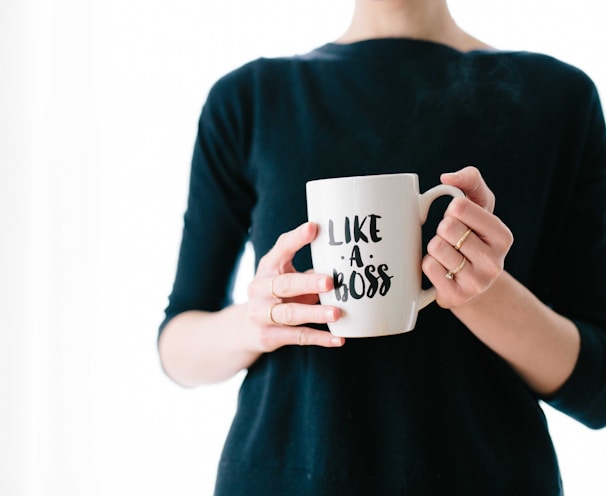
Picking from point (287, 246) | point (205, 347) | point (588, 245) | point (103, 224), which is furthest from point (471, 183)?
point (103, 224)

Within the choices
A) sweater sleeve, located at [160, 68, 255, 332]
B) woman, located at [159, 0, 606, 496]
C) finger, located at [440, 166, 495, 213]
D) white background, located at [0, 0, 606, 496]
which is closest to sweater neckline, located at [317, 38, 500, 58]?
woman, located at [159, 0, 606, 496]

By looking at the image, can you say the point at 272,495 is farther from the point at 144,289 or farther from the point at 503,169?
the point at 144,289

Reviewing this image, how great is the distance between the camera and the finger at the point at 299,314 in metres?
0.61

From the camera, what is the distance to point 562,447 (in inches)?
49.8

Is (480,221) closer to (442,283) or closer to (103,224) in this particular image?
(442,283)

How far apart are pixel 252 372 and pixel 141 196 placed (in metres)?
0.64

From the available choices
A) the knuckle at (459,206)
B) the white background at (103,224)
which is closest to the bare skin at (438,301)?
the knuckle at (459,206)

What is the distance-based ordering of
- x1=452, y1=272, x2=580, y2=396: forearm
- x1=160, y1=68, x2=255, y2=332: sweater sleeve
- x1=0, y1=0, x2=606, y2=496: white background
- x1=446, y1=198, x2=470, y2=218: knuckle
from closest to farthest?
1. x1=446, y1=198, x2=470, y2=218: knuckle
2. x1=452, y1=272, x2=580, y2=396: forearm
3. x1=160, y1=68, x2=255, y2=332: sweater sleeve
4. x1=0, y1=0, x2=606, y2=496: white background

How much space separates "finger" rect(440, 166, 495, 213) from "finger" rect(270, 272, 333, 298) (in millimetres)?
142

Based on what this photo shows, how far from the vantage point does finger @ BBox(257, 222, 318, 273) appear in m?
0.61

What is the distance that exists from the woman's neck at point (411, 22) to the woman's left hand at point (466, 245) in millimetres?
373

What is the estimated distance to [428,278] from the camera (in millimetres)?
697

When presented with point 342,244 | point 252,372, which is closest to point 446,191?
point 342,244

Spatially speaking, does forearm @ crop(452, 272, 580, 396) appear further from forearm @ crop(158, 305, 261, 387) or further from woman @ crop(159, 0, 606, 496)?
forearm @ crop(158, 305, 261, 387)
